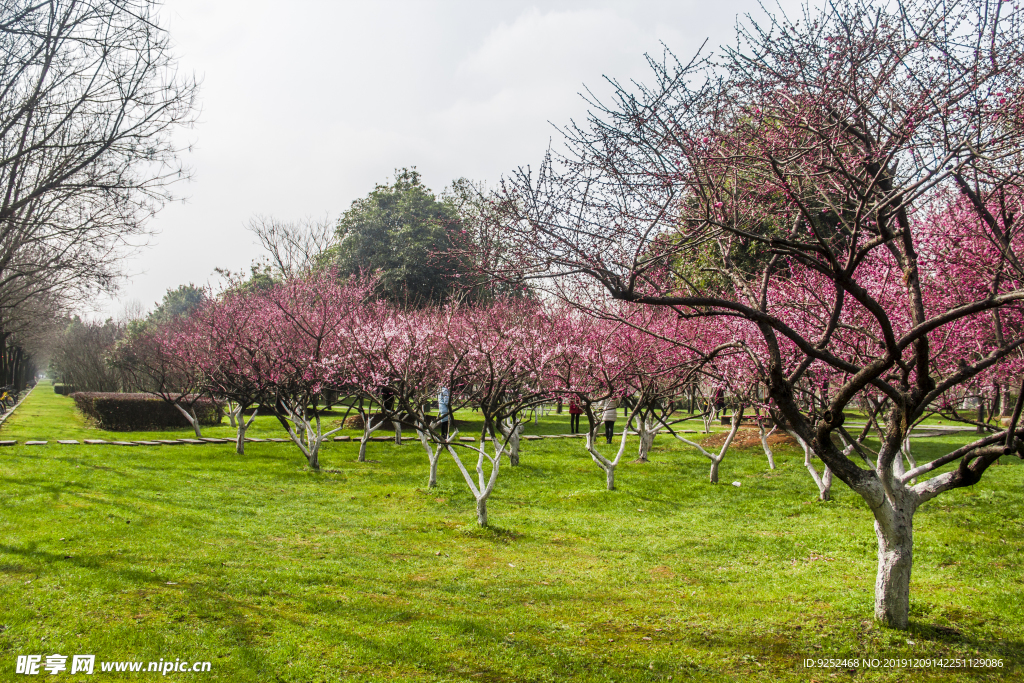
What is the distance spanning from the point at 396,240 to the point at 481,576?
24007 mm

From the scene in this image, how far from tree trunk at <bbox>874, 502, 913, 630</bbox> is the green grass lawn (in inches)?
7.8

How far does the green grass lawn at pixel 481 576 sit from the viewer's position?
5.21m

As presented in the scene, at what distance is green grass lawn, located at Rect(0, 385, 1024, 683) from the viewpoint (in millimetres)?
5215

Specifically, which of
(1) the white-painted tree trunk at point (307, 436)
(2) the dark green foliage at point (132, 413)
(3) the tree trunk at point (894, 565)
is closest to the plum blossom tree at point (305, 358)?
(1) the white-painted tree trunk at point (307, 436)

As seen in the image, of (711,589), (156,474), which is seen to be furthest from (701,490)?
(156,474)

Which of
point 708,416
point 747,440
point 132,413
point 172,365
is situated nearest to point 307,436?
point 132,413

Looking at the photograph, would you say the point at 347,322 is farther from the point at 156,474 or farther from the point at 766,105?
the point at 766,105

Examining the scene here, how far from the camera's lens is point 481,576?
795 cm

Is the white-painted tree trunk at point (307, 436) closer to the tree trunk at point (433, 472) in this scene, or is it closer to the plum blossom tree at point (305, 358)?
the plum blossom tree at point (305, 358)

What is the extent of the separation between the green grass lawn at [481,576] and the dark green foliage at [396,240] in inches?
633

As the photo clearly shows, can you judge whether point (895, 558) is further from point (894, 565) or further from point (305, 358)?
point (305, 358)

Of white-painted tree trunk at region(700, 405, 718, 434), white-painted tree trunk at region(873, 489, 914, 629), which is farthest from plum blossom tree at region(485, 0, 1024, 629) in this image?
white-painted tree trunk at region(700, 405, 718, 434)

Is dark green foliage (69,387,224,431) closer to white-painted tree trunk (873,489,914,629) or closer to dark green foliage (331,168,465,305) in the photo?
dark green foliage (331,168,465,305)

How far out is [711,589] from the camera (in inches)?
294
